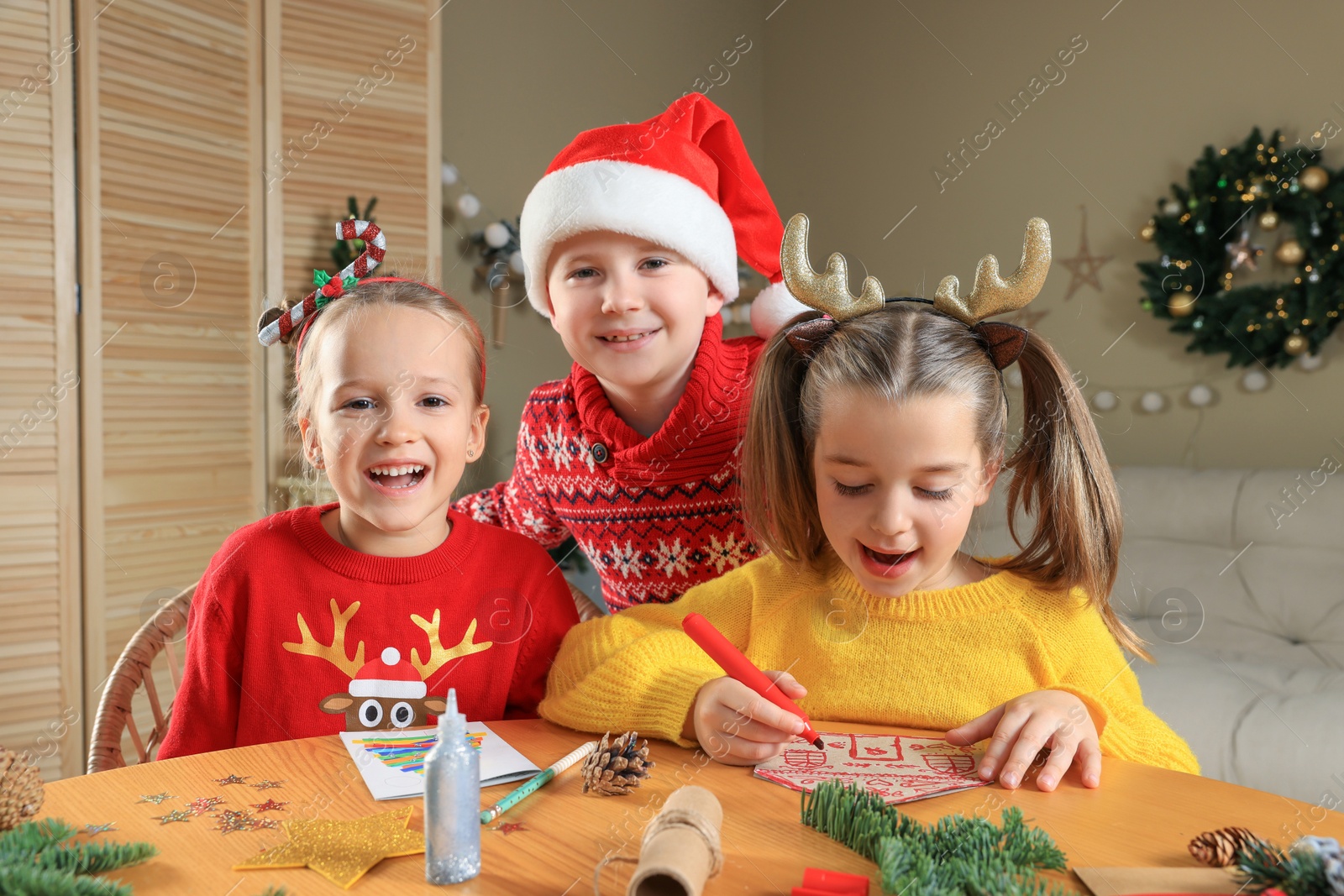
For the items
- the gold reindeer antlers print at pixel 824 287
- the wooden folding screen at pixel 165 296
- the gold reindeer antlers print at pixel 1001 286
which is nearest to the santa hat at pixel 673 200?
the gold reindeer antlers print at pixel 824 287

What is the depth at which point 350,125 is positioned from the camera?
2842mm

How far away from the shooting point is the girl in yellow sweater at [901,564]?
0.95 meters

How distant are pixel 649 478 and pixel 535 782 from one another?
0.73 m

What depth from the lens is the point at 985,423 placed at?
1014 millimetres

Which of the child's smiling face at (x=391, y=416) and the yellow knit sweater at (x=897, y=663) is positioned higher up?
the child's smiling face at (x=391, y=416)

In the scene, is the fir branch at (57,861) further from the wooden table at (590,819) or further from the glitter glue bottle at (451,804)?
the glitter glue bottle at (451,804)

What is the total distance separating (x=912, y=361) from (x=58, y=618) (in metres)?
2.25

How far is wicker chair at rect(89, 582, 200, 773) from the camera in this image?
1124 mm

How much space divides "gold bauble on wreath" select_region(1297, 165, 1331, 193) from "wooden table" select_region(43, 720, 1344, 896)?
2474 mm

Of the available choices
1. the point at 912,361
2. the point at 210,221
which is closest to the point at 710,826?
the point at 912,361

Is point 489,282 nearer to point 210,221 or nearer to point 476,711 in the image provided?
point 210,221

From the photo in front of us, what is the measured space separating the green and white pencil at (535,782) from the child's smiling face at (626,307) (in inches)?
24.8

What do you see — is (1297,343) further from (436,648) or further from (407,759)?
(407,759)

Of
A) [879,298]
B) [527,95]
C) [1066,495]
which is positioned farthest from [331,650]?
[527,95]
